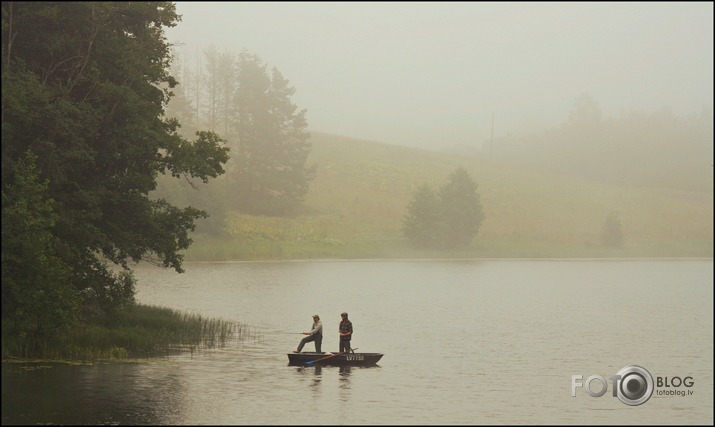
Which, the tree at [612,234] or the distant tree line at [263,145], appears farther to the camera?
the tree at [612,234]

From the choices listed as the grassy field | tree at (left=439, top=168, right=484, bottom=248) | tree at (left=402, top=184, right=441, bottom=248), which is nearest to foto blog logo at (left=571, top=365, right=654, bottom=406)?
the grassy field

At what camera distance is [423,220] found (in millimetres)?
118375

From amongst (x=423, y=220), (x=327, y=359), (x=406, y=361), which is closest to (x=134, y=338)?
(x=327, y=359)

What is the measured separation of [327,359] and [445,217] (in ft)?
272

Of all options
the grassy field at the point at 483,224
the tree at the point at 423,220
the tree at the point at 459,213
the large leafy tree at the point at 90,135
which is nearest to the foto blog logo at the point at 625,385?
the large leafy tree at the point at 90,135

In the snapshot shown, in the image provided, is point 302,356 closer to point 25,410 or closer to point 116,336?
point 116,336

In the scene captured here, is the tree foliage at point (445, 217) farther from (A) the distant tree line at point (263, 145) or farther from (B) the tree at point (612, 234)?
(B) the tree at point (612, 234)

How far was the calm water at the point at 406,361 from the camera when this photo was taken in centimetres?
2891

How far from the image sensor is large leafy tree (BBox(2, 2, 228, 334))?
34.2 m

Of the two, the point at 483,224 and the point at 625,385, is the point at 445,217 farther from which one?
the point at 625,385

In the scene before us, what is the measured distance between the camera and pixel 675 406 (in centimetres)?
3206

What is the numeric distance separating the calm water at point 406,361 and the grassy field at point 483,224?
2419 centimetres

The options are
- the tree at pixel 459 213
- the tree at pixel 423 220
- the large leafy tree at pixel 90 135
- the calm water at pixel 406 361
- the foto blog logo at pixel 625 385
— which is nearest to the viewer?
the calm water at pixel 406 361

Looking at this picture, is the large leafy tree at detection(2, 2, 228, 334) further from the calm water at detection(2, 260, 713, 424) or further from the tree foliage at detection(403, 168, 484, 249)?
the tree foliage at detection(403, 168, 484, 249)
